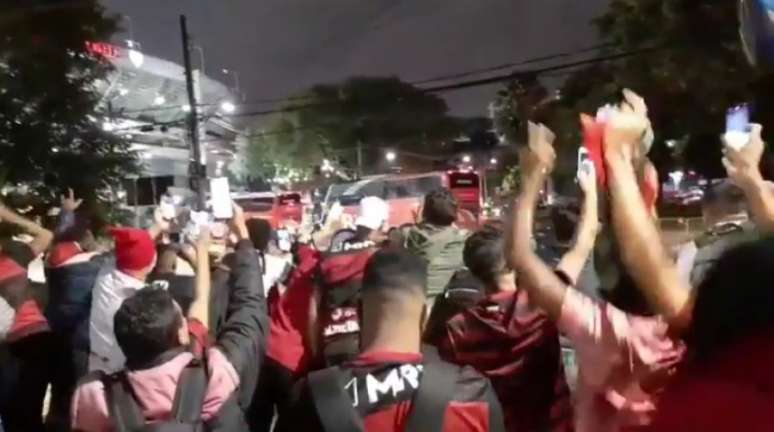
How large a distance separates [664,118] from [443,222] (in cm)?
2746

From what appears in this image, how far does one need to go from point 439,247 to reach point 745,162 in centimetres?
279

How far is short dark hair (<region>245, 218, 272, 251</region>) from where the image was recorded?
5492 mm

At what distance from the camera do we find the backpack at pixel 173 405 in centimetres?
334

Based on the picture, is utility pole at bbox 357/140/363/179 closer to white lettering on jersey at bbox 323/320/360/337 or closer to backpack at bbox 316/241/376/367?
backpack at bbox 316/241/376/367

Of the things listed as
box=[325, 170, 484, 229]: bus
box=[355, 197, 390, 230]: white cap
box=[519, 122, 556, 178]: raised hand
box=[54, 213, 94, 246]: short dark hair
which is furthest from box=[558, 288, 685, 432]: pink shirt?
box=[325, 170, 484, 229]: bus

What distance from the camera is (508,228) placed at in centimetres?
322

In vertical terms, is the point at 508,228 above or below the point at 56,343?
above

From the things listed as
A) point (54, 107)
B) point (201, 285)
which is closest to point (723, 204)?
point (201, 285)

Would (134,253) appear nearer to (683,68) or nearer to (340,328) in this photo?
(340,328)

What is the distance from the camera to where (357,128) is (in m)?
75.2

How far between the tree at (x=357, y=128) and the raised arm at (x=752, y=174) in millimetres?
64611

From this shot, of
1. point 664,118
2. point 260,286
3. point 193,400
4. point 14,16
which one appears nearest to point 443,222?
point 260,286

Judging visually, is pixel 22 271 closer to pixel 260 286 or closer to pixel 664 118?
pixel 260 286

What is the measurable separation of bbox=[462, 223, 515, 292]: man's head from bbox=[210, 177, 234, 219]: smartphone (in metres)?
1.17
